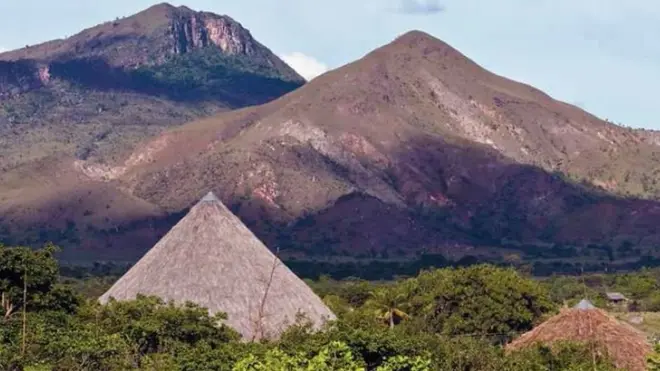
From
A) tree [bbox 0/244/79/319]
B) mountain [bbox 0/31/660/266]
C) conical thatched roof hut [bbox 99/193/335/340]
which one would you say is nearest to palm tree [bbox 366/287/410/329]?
conical thatched roof hut [bbox 99/193/335/340]

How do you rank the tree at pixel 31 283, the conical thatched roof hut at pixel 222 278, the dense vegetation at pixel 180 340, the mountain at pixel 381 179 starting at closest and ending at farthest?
the dense vegetation at pixel 180 340, the tree at pixel 31 283, the conical thatched roof hut at pixel 222 278, the mountain at pixel 381 179

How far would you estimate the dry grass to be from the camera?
107ft

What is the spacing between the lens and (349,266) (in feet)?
418

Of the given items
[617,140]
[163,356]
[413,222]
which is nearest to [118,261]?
[413,222]

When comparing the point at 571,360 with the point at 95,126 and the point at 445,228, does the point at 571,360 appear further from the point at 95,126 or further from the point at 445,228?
the point at 95,126

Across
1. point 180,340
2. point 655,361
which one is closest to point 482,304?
point 180,340

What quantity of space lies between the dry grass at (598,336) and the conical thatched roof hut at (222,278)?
6359 mm

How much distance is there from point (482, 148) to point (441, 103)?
Result: 48.3 feet

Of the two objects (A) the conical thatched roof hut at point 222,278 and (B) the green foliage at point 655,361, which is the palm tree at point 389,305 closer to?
(A) the conical thatched roof hut at point 222,278

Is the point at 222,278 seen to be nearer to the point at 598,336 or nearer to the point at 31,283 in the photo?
the point at 31,283

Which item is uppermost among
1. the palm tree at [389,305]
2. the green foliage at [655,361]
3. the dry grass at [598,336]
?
the green foliage at [655,361]

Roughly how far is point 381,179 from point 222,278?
410ft

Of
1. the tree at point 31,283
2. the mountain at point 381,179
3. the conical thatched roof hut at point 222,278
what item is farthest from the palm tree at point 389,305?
the mountain at point 381,179

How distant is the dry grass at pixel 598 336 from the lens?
3272cm
